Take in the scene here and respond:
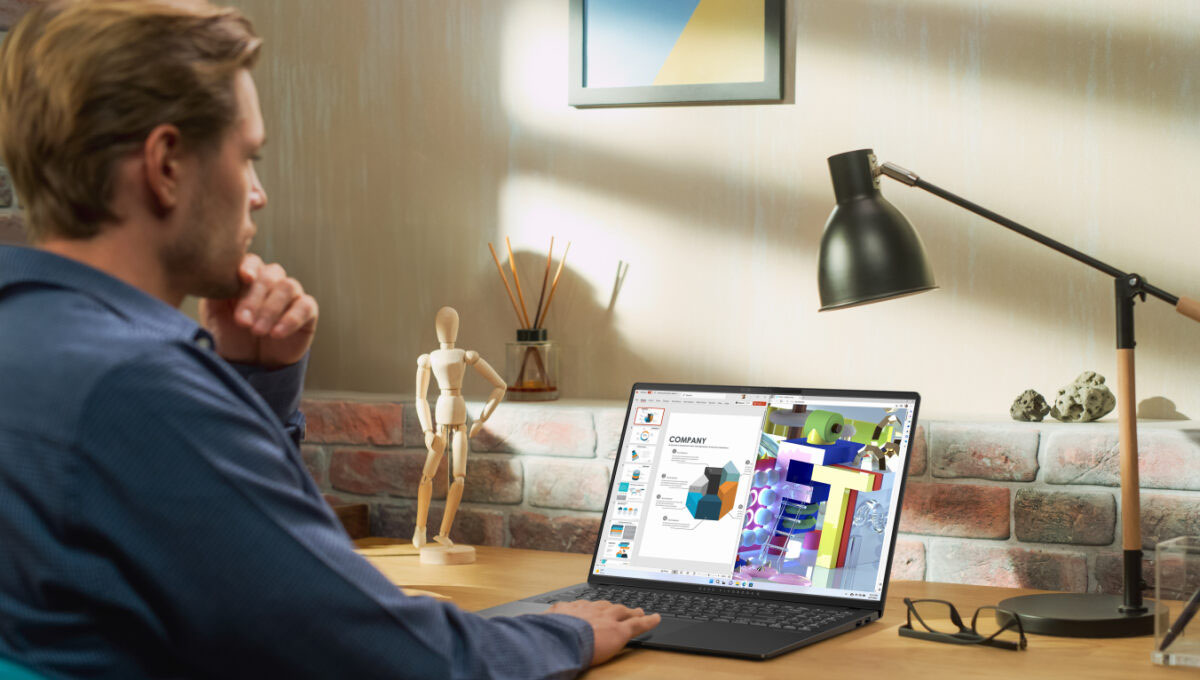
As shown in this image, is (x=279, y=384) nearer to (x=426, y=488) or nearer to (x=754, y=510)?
(x=426, y=488)

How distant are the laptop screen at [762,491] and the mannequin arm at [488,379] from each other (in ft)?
0.93

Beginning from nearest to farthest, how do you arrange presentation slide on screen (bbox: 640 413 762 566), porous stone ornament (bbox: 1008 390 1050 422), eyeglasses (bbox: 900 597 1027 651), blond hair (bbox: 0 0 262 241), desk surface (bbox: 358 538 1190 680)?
1. blond hair (bbox: 0 0 262 241)
2. desk surface (bbox: 358 538 1190 680)
3. eyeglasses (bbox: 900 597 1027 651)
4. presentation slide on screen (bbox: 640 413 762 566)
5. porous stone ornament (bbox: 1008 390 1050 422)

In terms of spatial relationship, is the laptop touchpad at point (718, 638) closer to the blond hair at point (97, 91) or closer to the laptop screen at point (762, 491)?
the laptop screen at point (762, 491)

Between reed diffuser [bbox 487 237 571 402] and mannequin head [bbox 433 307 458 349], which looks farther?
reed diffuser [bbox 487 237 571 402]

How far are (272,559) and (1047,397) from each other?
4.31 ft

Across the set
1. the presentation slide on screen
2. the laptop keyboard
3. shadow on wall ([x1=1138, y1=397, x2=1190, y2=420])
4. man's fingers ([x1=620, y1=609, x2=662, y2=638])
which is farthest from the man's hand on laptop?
shadow on wall ([x1=1138, y1=397, x2=1190, y2=420])

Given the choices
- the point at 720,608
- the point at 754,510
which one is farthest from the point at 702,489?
the point at 720,608

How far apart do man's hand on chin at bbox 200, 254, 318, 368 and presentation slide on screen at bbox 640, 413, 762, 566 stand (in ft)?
1.76

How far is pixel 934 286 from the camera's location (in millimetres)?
1459

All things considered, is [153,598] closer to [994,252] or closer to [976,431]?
[976,431]

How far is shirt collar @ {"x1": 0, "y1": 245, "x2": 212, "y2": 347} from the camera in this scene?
854 millimetres

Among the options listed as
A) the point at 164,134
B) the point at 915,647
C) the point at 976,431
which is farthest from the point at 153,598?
the point at 976,431

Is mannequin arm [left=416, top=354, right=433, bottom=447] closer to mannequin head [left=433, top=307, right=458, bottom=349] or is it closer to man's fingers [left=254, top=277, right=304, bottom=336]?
mannequin head [left=433, top=307, right=458, bottom=349]

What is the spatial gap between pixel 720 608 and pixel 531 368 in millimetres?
696
